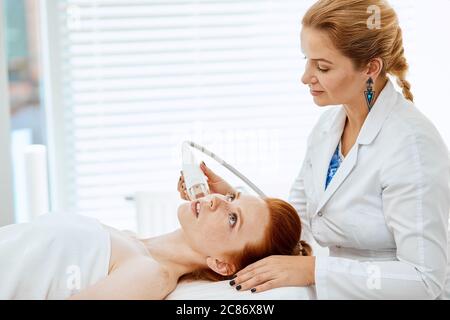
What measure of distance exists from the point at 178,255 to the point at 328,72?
0.53m

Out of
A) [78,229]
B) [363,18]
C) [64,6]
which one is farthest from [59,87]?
[363,18]

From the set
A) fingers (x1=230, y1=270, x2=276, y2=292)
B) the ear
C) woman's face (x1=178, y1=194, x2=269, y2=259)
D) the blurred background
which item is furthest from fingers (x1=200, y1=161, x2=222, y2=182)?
the blurred background

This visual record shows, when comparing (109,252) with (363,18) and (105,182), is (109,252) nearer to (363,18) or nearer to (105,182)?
(363,18)

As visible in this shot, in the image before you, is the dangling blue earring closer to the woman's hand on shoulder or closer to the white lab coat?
the white lab coat

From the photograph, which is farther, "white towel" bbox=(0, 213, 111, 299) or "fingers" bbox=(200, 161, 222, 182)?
"fingers" bbox=(200, 161, 222, 182)

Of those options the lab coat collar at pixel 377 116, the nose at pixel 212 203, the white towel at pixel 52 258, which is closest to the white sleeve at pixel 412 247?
the lab coat collar at pixel 377 116

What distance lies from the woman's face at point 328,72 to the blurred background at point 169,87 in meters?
1.01

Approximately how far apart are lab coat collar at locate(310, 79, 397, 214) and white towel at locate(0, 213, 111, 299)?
0.53m

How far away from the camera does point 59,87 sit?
8.29ft

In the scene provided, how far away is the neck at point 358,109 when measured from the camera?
1552 mm

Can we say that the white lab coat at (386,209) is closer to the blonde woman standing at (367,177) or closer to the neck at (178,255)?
the blonde woman standing at (367,177)

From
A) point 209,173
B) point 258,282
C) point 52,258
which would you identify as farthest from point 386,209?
point 52,258

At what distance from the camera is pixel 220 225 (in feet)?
4.82

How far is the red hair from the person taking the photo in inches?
58.4
